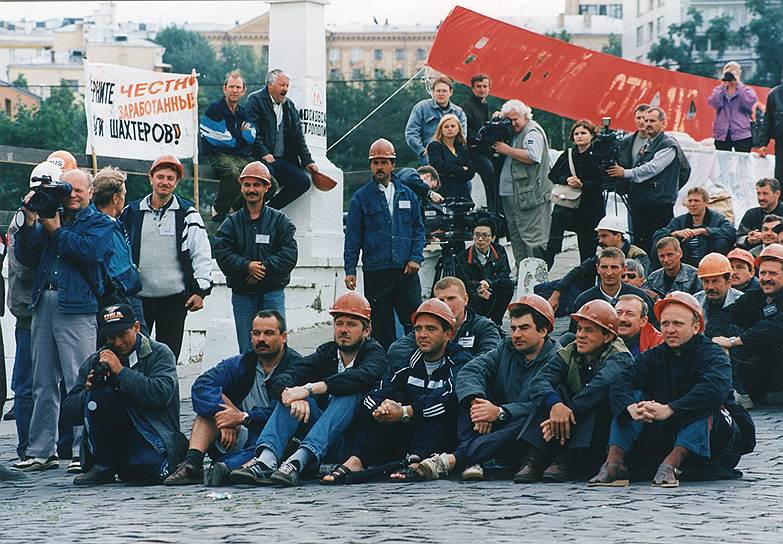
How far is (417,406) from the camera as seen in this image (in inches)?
406

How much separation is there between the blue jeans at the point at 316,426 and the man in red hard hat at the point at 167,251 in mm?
1543

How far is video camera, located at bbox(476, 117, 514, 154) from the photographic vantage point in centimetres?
1562

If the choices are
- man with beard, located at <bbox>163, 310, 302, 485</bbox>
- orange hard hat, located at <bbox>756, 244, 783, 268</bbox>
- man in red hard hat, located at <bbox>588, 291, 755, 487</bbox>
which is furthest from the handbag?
man in red hard hat, located at <bbox>588, 291, 755, 487</bbox>

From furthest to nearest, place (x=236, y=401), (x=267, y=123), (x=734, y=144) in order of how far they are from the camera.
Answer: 1. (x=734, y=144)
2. (x=267, y=123)
3. (x=236, y=401)

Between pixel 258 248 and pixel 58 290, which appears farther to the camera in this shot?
pixel 258 248

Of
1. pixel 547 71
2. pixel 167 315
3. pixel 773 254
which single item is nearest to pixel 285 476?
pixel 167 315

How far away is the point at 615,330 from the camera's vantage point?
10.2m

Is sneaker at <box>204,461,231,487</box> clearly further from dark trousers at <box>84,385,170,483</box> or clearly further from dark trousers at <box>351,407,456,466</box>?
dark trousers at <box>351,407,456,466</box>

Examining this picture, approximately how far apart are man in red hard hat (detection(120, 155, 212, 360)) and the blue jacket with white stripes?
71.9 inches

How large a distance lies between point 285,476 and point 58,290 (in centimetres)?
204

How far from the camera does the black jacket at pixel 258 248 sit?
12.0m

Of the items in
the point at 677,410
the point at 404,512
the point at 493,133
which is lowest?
the point at 404,512

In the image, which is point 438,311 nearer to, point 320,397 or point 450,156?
point 320,397

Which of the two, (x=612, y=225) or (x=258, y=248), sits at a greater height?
(x=612, y=225)
